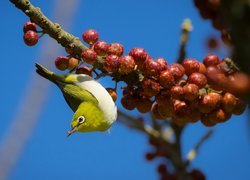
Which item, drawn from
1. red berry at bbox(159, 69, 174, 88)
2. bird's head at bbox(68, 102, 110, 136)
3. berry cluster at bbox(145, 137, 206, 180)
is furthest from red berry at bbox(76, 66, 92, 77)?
berry cluster at bbox(145, 137, 206, 180)

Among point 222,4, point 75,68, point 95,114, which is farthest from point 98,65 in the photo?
point 222,4

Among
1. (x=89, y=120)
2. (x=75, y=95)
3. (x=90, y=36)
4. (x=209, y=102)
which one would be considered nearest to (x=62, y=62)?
(x=90, y=36)

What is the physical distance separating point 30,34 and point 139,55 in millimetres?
747

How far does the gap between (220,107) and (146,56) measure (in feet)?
2.16

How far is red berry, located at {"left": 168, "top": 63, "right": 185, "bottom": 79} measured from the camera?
94.1 inches

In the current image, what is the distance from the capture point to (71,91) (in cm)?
282

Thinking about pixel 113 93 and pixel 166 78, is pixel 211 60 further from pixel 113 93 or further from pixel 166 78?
pixel 113 93

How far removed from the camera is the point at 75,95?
283 centimetres

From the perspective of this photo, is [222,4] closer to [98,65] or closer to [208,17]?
[208,17]

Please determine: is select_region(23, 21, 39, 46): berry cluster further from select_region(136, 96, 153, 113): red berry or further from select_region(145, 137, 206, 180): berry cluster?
select_region(145, 137, 206, 180): berry cluster

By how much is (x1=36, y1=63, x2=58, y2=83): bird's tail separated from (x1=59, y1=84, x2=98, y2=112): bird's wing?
90mm

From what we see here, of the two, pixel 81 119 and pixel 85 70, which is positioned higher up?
pixel 85 70

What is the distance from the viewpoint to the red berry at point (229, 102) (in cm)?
246

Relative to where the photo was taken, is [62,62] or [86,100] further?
[86,100]
